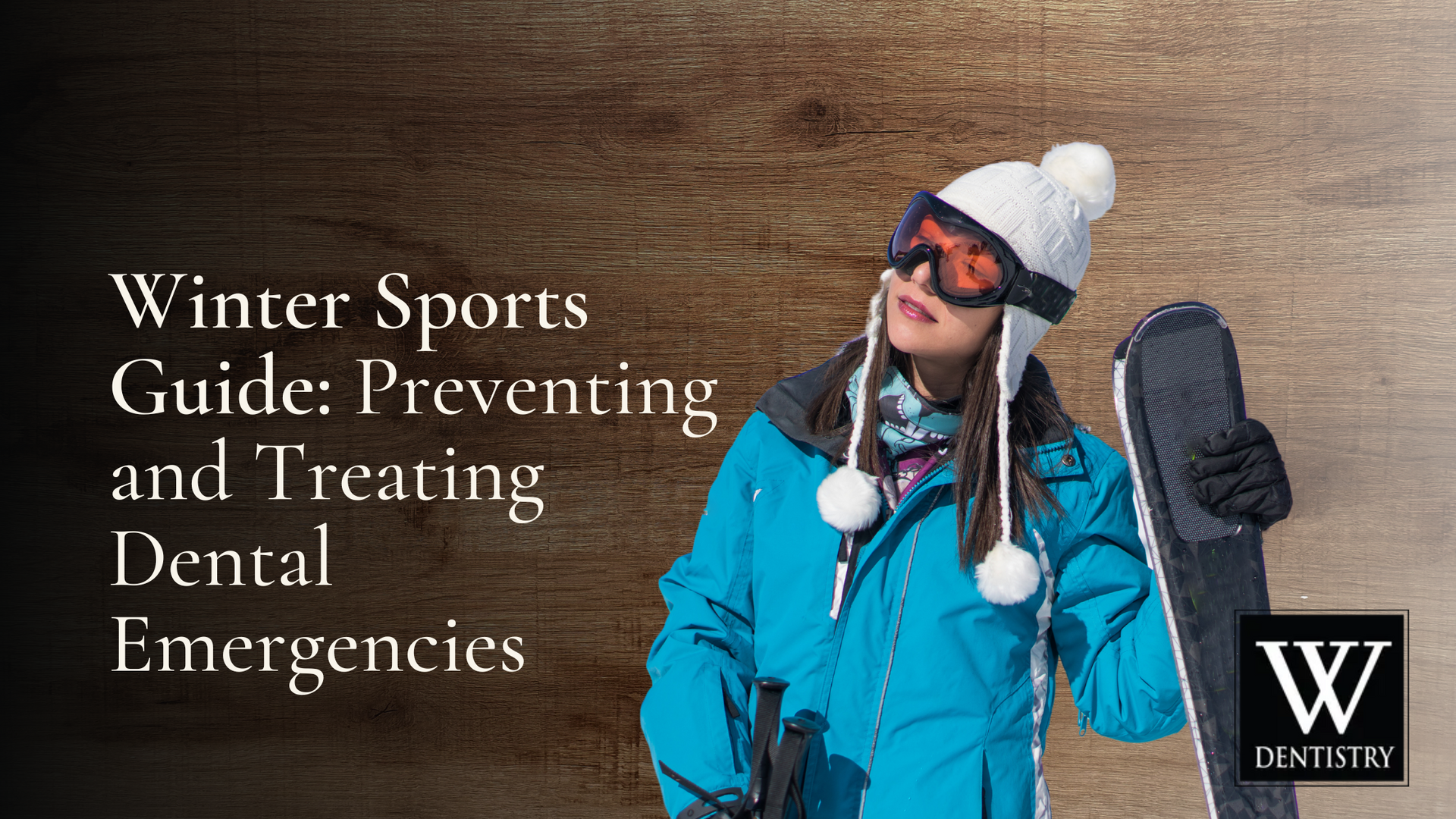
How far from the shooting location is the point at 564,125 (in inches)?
59.7

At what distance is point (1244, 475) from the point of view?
1.01 metres

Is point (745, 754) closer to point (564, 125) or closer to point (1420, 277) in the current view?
point (564, 125)

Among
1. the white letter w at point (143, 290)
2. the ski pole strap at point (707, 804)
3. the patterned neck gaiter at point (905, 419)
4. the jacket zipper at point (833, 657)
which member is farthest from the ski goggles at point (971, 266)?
the white letter w at point (143, 290)

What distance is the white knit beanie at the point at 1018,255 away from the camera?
93 cm

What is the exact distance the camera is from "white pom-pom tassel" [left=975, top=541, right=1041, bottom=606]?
914mm

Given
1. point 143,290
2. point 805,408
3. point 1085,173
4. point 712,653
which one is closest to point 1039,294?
point 1085,173

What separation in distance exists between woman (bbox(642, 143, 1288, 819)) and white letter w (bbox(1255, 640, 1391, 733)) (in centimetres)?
34

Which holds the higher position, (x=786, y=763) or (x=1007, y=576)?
(x=1007, y=576)

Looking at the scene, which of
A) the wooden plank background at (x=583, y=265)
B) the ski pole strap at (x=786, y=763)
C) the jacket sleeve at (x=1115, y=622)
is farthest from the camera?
the wooden plank background at (x=583, y=265)

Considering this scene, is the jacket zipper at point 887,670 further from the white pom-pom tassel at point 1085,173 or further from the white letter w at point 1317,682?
the white letter w at point 1317,682

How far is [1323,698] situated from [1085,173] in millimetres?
917

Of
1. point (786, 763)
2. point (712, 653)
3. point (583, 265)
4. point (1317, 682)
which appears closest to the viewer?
point (786, 763)

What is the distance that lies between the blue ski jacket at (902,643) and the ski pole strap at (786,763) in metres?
0.06

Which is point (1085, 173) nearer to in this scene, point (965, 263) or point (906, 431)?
point (965, 263)
